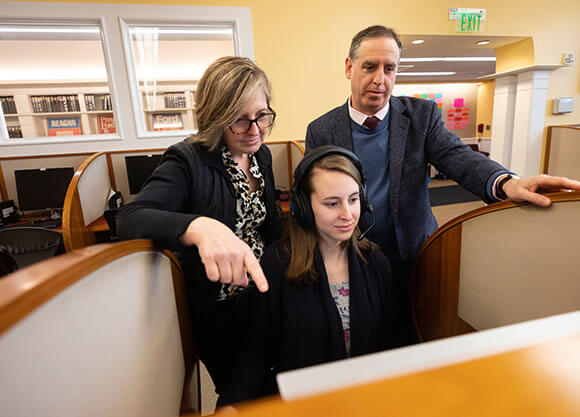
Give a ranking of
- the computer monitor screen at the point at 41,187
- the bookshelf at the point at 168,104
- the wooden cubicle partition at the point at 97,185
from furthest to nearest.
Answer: the bookshelf at the point at 168,104, the computer monitor screen at the point at 41,187, the wooden cubicle partition at the point at 97,185

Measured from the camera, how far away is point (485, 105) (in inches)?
413

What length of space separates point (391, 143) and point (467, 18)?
3.95m

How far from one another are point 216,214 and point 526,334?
86 cm

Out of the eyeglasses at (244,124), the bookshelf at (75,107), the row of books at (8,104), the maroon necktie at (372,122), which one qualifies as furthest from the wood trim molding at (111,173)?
the row of books at (8,104)

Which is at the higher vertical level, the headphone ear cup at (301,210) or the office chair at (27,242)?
the headphone ear cup at (301,210)

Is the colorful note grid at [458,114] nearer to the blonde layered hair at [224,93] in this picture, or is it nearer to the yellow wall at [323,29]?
the yellow wall at [323,29]

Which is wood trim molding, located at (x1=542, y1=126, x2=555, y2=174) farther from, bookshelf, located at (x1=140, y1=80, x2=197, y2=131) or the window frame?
bookshelf, located at (x1=140, y1=80, x2=197, y2=131)

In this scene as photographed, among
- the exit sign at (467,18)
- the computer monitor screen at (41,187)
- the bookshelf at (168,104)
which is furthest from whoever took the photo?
the bookshelf at (168,104)

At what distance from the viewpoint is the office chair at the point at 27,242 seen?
211cm

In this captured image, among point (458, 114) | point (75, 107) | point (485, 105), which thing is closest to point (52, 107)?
point (75, 107)

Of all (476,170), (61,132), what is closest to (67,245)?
(476,170)

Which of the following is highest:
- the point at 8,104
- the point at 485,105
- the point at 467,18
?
the point at 467,18

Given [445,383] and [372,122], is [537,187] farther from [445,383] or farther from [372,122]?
[445,383]

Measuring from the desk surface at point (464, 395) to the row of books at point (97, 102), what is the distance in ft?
25.4
